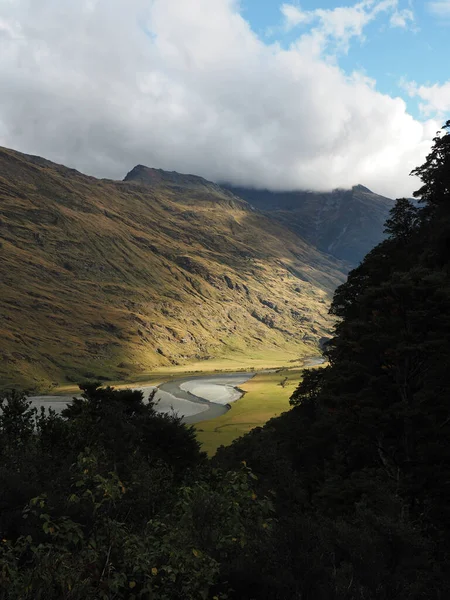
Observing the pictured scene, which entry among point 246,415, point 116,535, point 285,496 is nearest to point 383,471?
point 285,496

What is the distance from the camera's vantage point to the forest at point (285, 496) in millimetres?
9109

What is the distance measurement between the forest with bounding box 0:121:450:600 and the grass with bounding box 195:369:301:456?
33.8 meters

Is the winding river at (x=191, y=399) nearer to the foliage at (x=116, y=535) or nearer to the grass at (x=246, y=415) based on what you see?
the grass at (x=246, y=415)

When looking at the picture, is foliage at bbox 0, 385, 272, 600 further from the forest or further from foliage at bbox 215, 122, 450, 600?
foliage at bbox 215, 122, 450, 600

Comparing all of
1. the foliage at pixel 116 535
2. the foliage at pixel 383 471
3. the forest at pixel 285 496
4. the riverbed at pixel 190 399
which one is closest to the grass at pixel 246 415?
the riverbed at pixel 190 399

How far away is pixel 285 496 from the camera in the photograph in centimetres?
3650

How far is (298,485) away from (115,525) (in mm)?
33424

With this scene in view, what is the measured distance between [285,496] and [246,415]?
81.2 m

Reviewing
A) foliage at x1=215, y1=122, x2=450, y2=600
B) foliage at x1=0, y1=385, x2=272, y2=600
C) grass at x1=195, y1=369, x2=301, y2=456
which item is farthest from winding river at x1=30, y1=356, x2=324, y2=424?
foliage at x1=0, y1=385, x2=272, y2=600

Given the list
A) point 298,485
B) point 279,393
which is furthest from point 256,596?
point 279,393

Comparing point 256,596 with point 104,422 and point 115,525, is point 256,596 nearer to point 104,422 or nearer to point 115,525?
point 115,525

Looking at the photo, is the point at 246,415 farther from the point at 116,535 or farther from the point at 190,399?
the point at 116,535

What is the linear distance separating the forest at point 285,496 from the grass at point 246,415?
33826mm

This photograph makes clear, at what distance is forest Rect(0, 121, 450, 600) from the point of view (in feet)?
29.9
